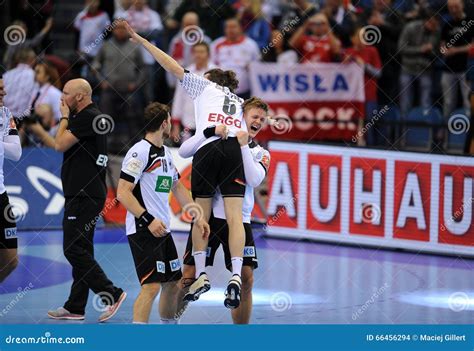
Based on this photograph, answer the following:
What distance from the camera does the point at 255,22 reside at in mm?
20172

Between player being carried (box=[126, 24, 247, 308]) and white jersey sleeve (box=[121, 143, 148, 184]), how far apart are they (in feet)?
2.68

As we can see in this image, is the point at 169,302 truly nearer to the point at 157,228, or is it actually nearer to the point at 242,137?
the point at 157,228

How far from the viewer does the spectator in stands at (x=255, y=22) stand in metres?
20.1

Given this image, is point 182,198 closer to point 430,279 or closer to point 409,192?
point 430,279

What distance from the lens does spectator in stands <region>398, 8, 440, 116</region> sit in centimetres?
1884

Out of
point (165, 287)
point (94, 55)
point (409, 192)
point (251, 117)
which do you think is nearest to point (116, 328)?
point (165, 287)

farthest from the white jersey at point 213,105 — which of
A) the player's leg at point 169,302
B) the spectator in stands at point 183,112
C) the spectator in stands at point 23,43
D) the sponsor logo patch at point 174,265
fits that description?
the spectator in stands at point 23,43

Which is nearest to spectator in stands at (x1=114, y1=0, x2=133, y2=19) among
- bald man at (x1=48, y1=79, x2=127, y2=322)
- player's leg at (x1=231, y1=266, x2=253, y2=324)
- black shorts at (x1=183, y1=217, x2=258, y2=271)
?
bald man at (x1=48, y1=79, x2=127, y2=322)

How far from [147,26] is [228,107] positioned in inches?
356

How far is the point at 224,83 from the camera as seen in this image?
1189cm

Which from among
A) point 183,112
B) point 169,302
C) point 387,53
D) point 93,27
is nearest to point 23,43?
point 93,27

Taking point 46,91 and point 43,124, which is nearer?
point 43,124

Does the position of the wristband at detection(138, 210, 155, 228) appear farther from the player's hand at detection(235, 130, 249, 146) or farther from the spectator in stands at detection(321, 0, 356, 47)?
the spectator in stands at detection(321, 0, 356, 47)

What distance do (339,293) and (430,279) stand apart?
1435 mm
